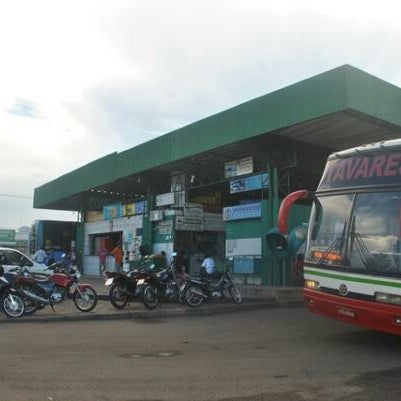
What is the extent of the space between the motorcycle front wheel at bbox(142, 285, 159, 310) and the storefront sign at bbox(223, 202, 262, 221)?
7.44 meters

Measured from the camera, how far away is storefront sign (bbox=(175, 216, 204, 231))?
25.8m

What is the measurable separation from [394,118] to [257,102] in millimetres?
4223

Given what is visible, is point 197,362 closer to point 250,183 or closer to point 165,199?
point 250,183

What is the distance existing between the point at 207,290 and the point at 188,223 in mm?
9903

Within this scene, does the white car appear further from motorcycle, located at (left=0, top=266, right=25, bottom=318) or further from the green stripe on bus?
the green stripe on bus

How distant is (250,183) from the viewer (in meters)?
22.3

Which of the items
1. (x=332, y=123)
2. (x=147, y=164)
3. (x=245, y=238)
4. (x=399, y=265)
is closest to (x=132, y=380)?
(x=399, y=265)

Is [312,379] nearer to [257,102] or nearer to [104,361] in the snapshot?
[104,361]

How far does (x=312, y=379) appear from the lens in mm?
7297

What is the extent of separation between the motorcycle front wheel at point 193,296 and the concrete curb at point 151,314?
22 cm

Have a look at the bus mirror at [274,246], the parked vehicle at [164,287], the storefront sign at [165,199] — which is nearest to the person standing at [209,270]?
the parked vehicle at [164,287]

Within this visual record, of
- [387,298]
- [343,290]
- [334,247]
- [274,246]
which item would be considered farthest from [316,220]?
[274,246]

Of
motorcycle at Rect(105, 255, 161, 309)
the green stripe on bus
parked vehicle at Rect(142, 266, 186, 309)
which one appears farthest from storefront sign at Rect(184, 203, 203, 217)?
the green stripe on bus

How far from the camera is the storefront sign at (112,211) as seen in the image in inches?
1211
